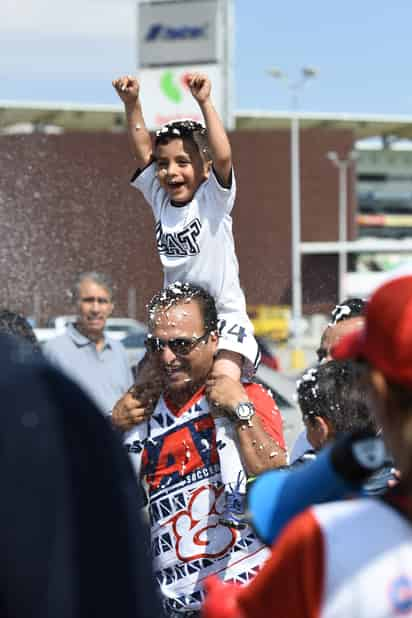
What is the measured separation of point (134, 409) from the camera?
10.0ft

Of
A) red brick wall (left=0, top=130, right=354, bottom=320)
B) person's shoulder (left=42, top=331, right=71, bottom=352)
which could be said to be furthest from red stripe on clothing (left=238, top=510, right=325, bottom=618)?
red brick wall (left=0, top=130, right=354, bottom=320)

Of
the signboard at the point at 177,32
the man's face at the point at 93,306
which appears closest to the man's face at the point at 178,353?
the man's face at the point at 93,306

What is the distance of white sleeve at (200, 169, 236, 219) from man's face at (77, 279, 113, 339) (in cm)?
216

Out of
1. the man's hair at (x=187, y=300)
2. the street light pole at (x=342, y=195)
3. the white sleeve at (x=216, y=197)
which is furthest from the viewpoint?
the street light pole at (x=342, y=195)

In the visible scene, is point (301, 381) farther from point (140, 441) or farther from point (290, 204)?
point (290, 204)

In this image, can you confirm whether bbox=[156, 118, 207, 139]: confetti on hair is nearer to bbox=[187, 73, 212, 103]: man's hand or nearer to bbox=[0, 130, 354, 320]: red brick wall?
bbox=[187, 73, 212, 103]: man's hand

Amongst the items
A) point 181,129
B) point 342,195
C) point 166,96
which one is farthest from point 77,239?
point 342,195

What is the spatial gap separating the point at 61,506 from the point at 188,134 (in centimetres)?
265

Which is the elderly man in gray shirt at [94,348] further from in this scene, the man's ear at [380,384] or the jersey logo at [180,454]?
the man's ear at [380,384]

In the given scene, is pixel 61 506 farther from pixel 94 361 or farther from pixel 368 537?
pixel 94 361

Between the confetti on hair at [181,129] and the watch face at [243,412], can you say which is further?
the confetti on hair at [181,129]

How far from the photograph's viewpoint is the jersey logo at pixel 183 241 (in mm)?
3564

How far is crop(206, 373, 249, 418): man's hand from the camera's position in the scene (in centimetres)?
295

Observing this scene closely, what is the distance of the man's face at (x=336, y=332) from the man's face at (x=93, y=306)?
93.7 inches
